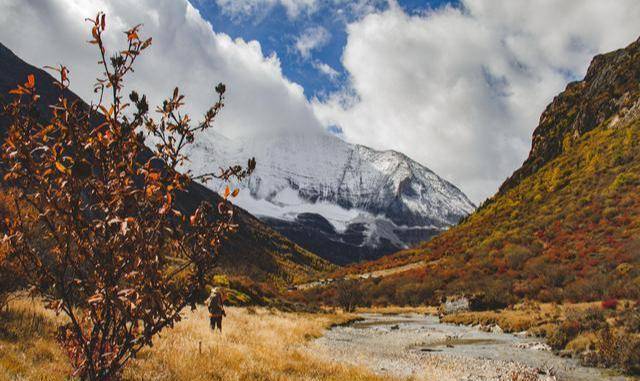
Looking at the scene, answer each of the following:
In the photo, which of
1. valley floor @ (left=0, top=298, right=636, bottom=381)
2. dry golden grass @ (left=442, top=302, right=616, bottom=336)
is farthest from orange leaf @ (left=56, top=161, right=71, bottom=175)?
dry golden grass @ (left=442, top=302, right=616, bottom=336)

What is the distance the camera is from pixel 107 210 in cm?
369

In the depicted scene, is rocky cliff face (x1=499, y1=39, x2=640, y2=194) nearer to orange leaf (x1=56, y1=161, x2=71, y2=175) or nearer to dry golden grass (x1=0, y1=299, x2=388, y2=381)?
dry golden grass (x1=0, y1=299, x2=388, y2=381)

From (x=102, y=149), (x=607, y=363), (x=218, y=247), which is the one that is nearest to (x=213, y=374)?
(x=218, y=247)

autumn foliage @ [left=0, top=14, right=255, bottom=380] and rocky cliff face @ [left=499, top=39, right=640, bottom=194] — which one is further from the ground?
rocky cliff face @ [left=499, top=39, right=640, bottom=194]

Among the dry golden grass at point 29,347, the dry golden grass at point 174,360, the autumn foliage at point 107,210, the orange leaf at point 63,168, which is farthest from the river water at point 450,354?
the orange leaf at point 63,168

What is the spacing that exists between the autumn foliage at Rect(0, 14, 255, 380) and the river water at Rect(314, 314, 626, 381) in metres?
7.87

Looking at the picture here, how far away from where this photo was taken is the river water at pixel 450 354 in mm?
11125

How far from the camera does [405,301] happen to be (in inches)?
1558

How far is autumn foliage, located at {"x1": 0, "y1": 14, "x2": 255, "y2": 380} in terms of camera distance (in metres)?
3.40

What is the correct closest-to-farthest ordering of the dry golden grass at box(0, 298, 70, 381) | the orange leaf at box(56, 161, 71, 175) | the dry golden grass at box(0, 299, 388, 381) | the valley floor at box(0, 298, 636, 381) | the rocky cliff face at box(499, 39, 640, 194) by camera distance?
the orange leaf at box(56, 161, 71, 175) < the dry golden grass at box(0, 298, 70, 381) < the dry golden grass at box(0, 299, 388, 381) < the valley floor at box(0, 298, 636, 381) < the rocky cliff face at box(499, 39, 640, 194)

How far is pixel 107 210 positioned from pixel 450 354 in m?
13.8

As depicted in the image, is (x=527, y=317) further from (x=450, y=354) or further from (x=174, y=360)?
(x=174, y=360)

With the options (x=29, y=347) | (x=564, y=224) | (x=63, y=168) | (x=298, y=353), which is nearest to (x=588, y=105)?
(x=564, y=224)

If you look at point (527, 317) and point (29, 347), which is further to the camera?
Answer: point (527, 317)
